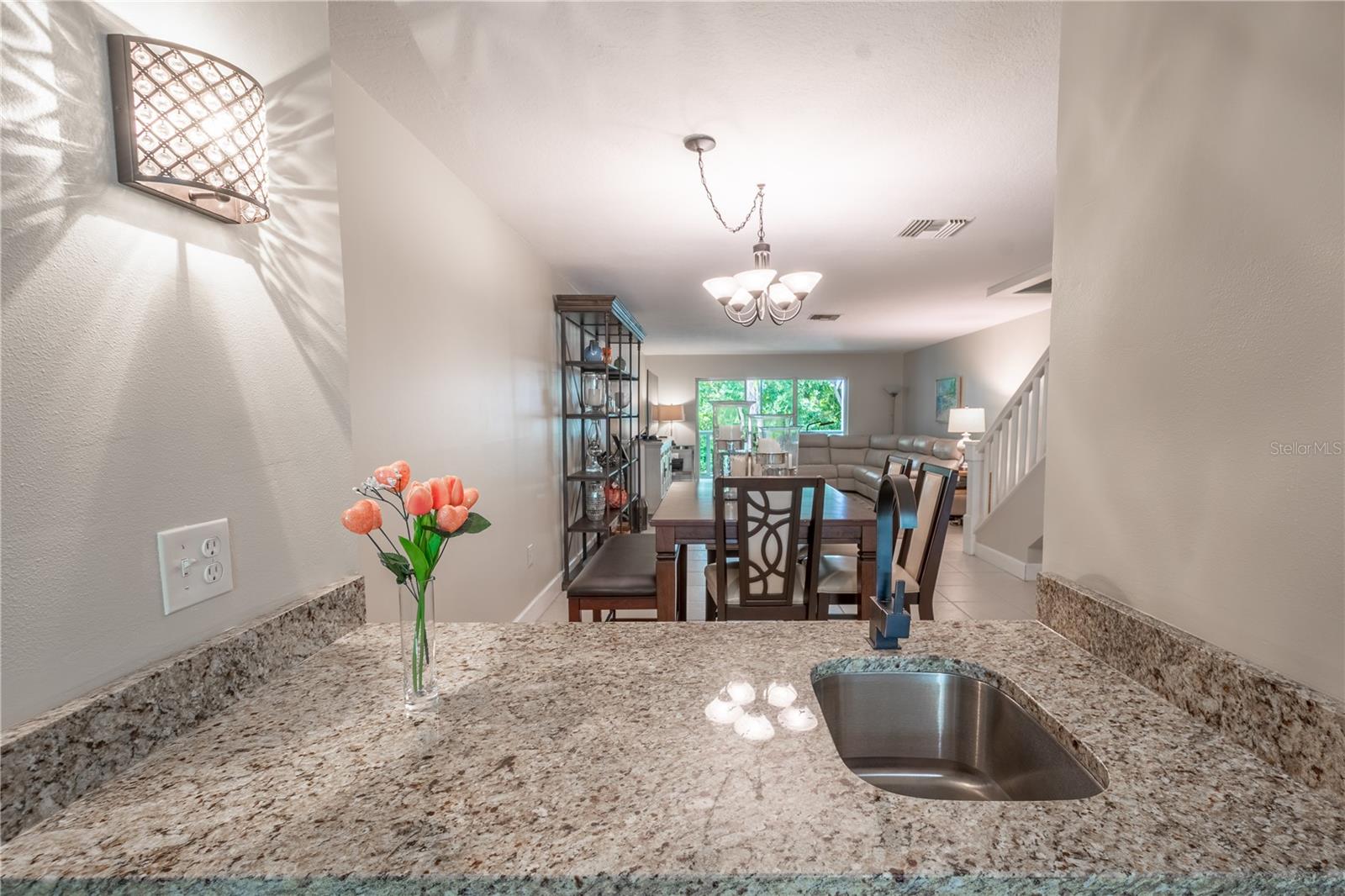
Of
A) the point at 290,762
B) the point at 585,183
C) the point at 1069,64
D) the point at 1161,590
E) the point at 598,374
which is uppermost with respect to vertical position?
the point at 585,183

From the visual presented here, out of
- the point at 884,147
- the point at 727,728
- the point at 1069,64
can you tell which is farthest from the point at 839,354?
the point at 727,728

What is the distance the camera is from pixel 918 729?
38.2 inches

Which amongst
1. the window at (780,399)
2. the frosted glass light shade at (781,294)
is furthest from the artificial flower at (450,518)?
the window at (780,399)

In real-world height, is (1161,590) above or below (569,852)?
→ above

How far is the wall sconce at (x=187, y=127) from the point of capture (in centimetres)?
70

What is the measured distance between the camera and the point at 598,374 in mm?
4844

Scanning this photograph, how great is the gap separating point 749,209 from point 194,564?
2.68 m

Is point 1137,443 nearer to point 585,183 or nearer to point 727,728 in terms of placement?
point 727,728

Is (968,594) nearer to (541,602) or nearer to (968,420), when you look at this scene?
(541,602)

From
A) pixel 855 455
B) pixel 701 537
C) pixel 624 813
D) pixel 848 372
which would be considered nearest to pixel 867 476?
pixel 855 455

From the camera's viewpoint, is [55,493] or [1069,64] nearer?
[55,493]

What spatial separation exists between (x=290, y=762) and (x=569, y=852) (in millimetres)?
385

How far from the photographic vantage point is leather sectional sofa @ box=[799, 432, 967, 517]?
777cm

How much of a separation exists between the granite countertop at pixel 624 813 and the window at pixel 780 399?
31.2ft
